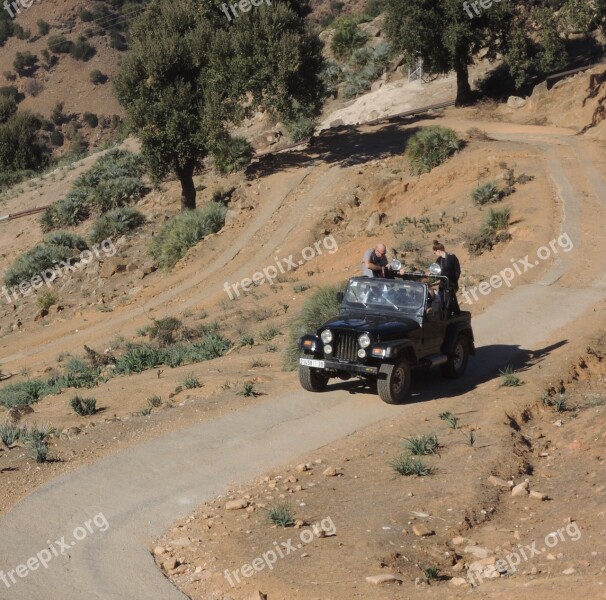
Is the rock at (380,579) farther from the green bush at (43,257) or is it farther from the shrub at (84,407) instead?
the green bush at (43,257)

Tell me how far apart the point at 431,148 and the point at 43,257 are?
16.8 m

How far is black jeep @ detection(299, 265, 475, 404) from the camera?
13469 millimetres

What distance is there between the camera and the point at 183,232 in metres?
35.2

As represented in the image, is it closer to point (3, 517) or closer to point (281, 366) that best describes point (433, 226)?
point (281, 366)

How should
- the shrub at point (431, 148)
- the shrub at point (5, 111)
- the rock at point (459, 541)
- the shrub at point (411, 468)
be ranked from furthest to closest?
the shrub at point (5, 111), the shrub at point (431, 148), the shrub at point (411, 468), the rock at point (459, 541)

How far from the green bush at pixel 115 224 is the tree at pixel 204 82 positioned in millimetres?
2530

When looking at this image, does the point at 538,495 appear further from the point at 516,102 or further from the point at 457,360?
the point at 516,102

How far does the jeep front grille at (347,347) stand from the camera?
13.6 m

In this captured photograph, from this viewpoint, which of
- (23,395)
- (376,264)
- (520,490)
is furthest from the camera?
(23,395)

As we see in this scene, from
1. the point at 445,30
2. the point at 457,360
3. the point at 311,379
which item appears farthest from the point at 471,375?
the point at 445,30

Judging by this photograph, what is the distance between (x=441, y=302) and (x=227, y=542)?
696cm

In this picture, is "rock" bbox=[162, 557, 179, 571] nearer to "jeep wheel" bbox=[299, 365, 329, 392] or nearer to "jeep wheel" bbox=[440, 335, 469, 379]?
"jeep wheel" bbox=[299, 365, 329, 392]

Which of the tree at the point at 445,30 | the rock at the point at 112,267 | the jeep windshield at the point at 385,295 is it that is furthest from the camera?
the tree at the point at 445,30

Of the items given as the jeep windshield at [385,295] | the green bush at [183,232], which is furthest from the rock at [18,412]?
the green bush at [183,232]
